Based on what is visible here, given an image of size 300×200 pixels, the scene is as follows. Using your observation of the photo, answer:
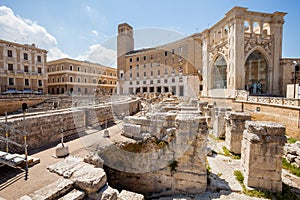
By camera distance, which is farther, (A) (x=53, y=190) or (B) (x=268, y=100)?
(B) (x=268, y=100)

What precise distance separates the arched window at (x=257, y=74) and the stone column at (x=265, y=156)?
1854cm

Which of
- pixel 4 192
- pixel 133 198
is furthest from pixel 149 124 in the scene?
pixel 4 192

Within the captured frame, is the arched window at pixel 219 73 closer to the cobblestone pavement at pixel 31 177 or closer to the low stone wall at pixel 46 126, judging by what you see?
the low stone wall at pixel 46 126

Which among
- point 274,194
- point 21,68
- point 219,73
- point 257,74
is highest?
point 21,68

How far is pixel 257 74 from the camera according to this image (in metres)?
20.4

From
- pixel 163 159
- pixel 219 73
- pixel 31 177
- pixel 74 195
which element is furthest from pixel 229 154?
pixel 219 73

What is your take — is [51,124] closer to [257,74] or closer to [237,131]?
[237,131]

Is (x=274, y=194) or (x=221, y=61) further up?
(x=221, y=61)

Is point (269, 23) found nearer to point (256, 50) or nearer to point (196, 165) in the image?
point (256, 50)

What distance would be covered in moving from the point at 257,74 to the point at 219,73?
16.2 feet

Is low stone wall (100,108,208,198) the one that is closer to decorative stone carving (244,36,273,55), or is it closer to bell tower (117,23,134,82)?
decorative stone carving (244,36,273,55)

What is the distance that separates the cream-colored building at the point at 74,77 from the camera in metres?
28.8

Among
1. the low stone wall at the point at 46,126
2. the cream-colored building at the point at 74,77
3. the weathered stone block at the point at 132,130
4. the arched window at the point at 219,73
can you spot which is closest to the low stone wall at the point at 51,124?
the low stone wall at the point at 46,126

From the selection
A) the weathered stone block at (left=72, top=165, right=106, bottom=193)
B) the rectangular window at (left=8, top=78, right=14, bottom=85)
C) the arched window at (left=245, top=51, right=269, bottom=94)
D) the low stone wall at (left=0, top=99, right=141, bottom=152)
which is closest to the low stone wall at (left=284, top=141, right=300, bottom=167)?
the weathered stone block at (left=72, top=165, right=106, bottom=193)
